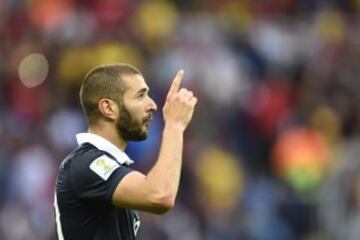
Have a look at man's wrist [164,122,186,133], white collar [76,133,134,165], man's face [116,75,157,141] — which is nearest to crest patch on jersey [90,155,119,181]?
white collar [76,133,134,165]

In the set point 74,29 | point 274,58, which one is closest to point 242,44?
point 274,58

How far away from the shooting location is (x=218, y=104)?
15.3 meters

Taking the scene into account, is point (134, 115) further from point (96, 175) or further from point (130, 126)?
point (96, 175)

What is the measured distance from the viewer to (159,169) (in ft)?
20.2

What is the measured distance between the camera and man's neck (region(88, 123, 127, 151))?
21.7 ft

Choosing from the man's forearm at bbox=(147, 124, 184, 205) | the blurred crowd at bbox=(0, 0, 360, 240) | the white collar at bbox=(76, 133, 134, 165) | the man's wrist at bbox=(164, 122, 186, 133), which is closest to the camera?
the man's forearm at bbox=(147, 124, 184, 205)

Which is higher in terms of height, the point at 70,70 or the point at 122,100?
the point at 122,100

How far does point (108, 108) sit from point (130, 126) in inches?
5.6

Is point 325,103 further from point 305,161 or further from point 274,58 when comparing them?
point 274,58

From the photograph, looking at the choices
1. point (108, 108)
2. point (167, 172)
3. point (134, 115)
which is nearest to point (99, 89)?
point (108, 108)

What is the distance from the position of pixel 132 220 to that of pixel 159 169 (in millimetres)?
619

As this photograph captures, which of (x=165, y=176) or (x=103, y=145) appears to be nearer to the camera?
(x=165, y=176)

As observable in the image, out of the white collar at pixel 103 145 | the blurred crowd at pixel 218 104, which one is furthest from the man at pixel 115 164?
the blurred crowd at pixel 218 104

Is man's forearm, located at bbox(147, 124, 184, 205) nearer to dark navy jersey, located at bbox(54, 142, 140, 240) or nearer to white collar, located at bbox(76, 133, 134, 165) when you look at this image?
dark navy jersey, located at bbox(54, 142, 140, 240)
